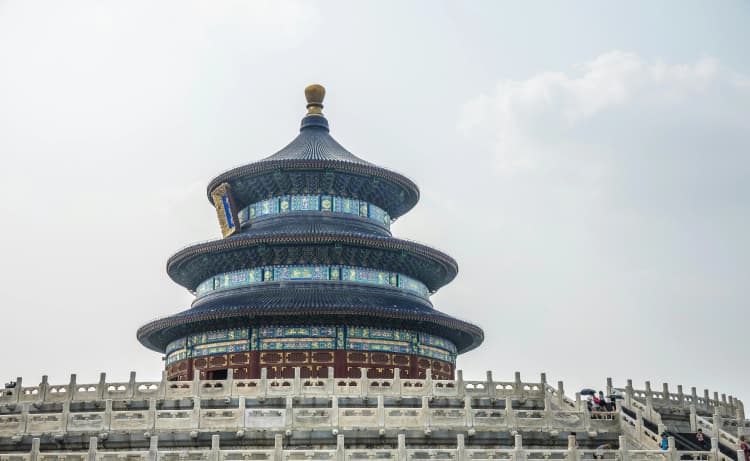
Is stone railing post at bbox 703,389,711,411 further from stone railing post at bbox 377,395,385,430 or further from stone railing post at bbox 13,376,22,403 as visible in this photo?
stone railing post at bbox 13,376,22,403

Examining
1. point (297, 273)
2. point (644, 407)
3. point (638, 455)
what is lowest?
point (638, 455)

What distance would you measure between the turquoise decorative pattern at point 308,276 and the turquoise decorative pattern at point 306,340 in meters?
3.25

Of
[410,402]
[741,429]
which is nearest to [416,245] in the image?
[410,402]

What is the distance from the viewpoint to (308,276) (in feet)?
167

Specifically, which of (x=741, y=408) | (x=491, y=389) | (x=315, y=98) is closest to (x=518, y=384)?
(x=491, y=389)

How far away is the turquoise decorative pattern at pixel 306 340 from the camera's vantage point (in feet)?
159

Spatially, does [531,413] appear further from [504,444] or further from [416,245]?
[416,245]

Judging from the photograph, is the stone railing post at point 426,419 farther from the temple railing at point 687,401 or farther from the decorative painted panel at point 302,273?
the decorative painted panel at point 302,273

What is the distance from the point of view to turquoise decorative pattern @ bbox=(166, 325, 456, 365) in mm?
48312

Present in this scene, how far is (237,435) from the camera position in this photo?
94.5 feet

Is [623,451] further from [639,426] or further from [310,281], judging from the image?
[310,281]

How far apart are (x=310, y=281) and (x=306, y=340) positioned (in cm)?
367

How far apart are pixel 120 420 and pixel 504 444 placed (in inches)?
445

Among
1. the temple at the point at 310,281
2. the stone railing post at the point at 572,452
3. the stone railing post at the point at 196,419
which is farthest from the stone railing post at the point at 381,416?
the temple at the point at 310,281
